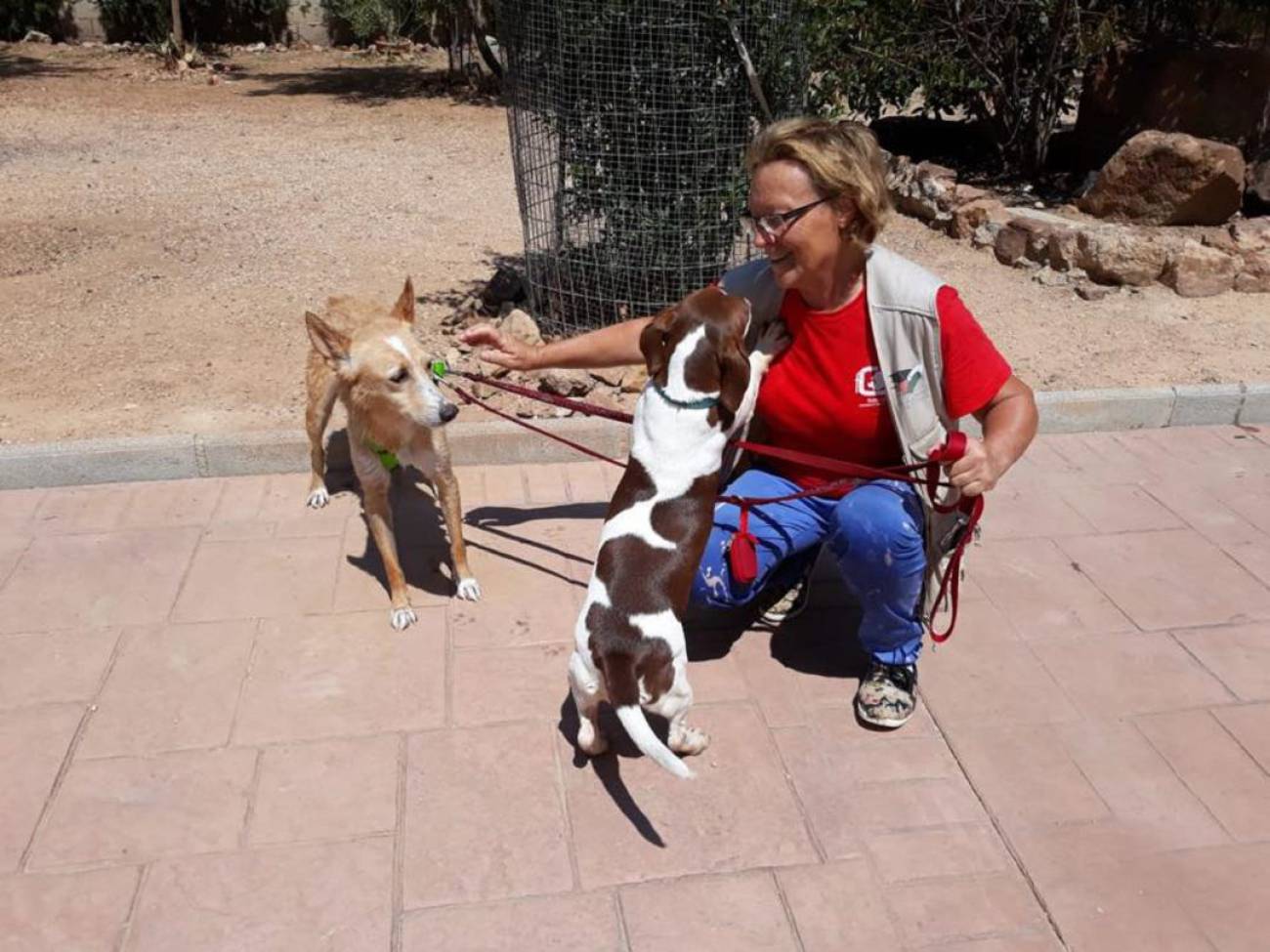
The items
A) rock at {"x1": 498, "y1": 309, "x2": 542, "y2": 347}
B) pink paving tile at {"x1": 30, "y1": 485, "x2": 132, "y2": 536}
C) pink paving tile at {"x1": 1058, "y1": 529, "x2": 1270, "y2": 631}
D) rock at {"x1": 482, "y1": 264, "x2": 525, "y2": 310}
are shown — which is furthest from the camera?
rock at {"x1": 482, "y1": 264, "x2": 525, "y2": 310}

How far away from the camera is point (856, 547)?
3352mm

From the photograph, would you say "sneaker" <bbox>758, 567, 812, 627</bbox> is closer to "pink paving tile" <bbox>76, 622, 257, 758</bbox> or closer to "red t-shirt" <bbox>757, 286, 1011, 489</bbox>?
"red t-shirt" <bbox>757, 286, 1011, 489</bbox>

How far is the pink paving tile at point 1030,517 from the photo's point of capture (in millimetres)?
4688

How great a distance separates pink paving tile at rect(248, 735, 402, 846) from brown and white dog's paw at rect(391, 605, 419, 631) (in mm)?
618

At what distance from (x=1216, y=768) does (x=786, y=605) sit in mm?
1491

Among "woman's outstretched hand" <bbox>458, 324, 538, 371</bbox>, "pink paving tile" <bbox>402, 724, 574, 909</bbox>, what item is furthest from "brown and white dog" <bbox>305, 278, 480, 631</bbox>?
"pink paving tile" <bbox>402, 724, 574, 909</bbox>

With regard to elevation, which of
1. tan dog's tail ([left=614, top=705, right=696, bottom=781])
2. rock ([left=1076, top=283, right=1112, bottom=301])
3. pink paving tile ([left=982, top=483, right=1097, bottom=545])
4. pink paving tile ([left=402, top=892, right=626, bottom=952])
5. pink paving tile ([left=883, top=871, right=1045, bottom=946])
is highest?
tan dog's tail ([left=614, top=705, right=696, bottom=781])

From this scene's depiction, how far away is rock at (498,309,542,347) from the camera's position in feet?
19.9

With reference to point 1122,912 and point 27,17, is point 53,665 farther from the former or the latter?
point 27,17

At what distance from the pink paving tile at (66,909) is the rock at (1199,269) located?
7008mm

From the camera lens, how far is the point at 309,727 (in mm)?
3480

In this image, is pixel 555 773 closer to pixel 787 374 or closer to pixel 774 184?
pixel 787 374

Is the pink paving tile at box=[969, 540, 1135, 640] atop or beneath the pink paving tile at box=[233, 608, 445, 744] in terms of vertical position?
beneath

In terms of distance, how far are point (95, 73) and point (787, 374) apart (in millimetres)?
15898
